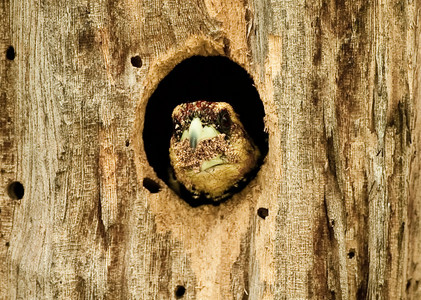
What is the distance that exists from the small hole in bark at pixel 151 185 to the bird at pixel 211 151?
185 millimetres

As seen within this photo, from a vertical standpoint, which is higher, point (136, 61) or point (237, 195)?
point (136, 61)

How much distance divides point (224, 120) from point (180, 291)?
778mm

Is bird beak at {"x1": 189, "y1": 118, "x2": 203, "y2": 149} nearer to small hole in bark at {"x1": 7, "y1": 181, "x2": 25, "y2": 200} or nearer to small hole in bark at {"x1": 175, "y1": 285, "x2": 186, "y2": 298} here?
small hole in bark at {"x1": 175, "y1": 285, "x2": 186, "y2": 298}

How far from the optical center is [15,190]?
2842 mm

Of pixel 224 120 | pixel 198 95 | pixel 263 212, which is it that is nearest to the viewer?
pixel 263 212

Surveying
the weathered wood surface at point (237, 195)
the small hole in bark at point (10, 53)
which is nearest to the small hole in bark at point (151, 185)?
the weathered wood surface at point (237, 195)

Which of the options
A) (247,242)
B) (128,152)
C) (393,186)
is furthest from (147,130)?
(393,186)

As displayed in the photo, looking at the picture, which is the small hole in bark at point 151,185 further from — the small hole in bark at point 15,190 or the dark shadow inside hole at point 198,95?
the small hole in bark at point 15,190

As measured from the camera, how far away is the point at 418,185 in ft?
9.43

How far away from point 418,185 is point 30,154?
5.62 ft

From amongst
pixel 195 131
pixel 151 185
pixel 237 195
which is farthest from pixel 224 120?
pixel 151 185

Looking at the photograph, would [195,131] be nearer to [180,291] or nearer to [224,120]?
[224,120]

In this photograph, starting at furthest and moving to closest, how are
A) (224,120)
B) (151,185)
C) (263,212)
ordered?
(224,120) < (151,185) < (263,212)

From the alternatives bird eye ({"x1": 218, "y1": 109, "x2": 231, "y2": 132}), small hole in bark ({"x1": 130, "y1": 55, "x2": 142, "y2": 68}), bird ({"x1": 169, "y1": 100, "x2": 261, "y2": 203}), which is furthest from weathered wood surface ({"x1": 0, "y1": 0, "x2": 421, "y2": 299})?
bird eye ({"x1": 218, "y1": 109, "x2": 231, "y2": 132})
